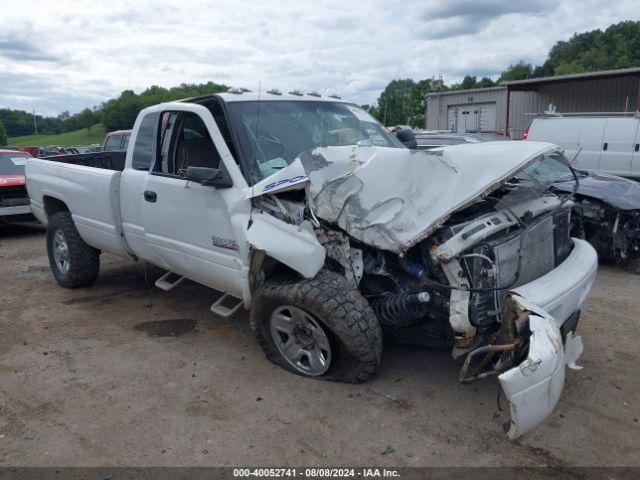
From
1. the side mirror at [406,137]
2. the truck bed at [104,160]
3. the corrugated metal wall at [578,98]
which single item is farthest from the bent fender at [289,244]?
the corrugated metal wall at [578,98]

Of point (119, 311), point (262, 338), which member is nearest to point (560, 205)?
point (262, 338)

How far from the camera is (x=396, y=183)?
353cm

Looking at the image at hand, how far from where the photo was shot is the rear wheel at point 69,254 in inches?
244

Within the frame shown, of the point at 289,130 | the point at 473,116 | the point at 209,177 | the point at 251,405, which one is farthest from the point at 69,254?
the point at 473,116

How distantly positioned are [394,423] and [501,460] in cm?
66

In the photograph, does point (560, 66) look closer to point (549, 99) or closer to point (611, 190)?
point (549, 99)

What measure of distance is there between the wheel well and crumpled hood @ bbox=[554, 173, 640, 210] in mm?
5626

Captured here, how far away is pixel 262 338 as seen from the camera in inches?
160

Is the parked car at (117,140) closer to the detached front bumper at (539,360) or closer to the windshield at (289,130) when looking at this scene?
the windshield at (289,130)

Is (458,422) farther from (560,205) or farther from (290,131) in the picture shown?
(290,131)

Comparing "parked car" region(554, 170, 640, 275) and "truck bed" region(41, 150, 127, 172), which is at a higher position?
"truck bed" region(41, 150, 127, 172)

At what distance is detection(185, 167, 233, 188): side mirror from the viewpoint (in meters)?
3.91

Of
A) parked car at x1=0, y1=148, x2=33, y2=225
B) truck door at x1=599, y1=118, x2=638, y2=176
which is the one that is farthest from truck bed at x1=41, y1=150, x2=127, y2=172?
truck door at x1=599, y1=118, x2=638, y2=176

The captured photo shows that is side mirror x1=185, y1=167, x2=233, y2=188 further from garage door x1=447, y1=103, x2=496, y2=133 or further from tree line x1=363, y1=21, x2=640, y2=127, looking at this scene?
tree line x1=363, y1=21, x2=640, y2=127
